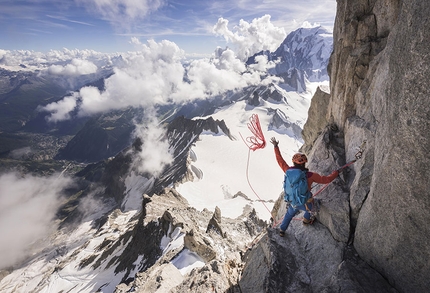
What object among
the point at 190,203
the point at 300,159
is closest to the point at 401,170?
the point at 300,159

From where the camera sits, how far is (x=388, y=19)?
9898 mm

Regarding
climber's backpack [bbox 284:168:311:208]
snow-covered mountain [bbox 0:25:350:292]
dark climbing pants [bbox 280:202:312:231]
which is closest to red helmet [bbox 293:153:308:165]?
climber's backpack [bbox 284:168:311:208]

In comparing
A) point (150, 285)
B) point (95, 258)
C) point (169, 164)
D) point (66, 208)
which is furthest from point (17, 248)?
point (150, 285)

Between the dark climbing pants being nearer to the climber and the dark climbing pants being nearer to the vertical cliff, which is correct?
the climber

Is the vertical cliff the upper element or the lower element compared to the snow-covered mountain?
upper

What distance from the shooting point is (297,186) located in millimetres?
8695

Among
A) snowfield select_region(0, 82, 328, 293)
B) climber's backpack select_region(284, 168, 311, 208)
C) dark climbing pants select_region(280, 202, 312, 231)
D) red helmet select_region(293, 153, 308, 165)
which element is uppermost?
red helmet select_region(293, 153, 308, 165)

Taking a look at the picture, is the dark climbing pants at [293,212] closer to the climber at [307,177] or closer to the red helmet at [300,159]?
the climber at [307,177]

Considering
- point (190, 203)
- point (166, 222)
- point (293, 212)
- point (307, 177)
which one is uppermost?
point (307, 177)

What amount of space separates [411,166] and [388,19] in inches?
323

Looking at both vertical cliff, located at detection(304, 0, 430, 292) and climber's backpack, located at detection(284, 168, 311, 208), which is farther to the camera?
climber's backpack, located at detection(284, 168, 311, 208)

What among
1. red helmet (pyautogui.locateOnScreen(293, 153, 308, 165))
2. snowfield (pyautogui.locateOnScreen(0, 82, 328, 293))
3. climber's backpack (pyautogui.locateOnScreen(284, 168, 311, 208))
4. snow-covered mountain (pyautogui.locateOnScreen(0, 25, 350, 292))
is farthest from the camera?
snowfield (pyautogui.locateOnScreen(0, 82, 328, 293))

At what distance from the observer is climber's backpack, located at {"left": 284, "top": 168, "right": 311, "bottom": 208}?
8.56 meters

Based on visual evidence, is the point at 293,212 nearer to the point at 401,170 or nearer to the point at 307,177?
the point at 307,177
